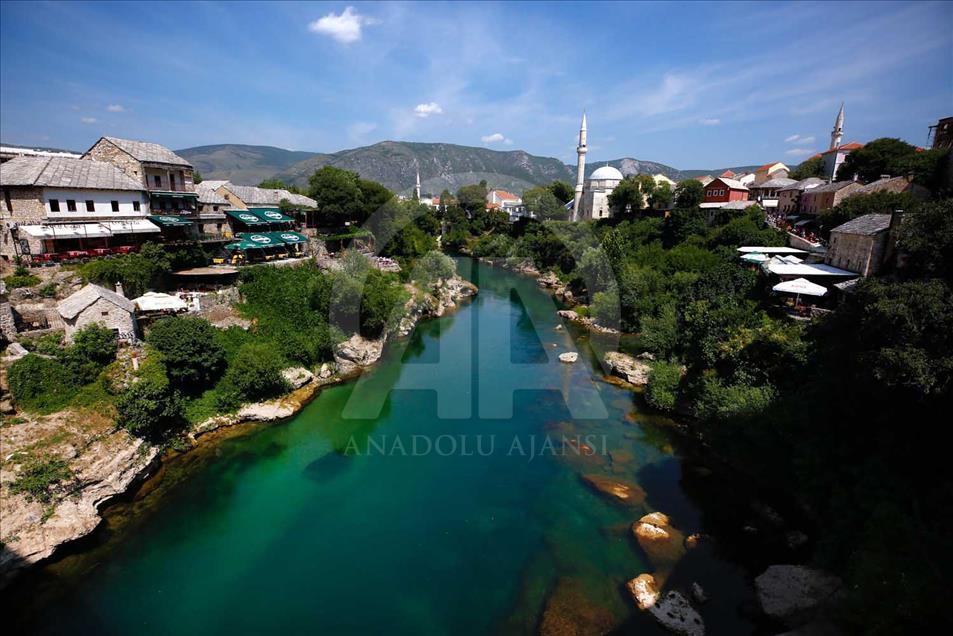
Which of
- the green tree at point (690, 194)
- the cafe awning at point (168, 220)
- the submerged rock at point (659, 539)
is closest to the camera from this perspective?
the submerged rock at point (659, 539)

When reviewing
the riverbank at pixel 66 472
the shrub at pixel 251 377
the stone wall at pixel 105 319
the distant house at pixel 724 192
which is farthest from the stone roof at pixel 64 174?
the distant house at pixel 724 192

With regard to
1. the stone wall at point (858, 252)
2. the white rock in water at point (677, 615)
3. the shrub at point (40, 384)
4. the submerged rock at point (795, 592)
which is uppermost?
the stone wall at point (858, 252)

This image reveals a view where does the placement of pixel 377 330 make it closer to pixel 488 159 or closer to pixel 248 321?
pixel 248 321

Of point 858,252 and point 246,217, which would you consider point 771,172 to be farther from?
point 246,217

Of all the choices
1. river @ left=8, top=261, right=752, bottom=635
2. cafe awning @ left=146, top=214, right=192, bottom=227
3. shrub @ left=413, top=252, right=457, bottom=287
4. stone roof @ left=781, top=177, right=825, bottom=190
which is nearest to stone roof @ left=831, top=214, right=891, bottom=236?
river @ left=8, top=261, right=752, bottom=635

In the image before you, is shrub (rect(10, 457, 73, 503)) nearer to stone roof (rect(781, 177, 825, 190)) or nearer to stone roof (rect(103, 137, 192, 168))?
stone roof (rect(103, 137, 192, 168))

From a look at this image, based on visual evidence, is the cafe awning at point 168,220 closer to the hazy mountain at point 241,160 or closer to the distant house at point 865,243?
the distant house at point 865,243
